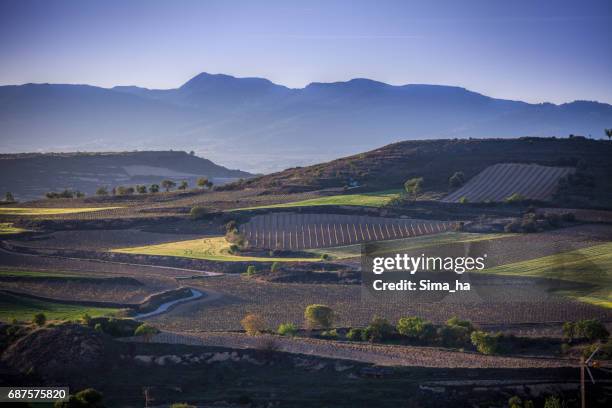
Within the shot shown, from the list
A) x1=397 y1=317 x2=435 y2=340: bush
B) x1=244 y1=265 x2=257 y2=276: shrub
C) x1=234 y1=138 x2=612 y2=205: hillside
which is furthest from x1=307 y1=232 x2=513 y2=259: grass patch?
x1=397 y1=317 x2=435 y2=340: bush

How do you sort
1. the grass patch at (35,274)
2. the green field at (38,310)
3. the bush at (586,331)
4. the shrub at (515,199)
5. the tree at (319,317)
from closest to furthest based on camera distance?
the bush at (586,331), the tree at (319,317), the green field at (38,310), the grass patch at (35,274), the shrub at (515,199)

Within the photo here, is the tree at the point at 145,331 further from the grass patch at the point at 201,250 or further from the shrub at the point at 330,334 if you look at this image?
the grass patch at the point at 201,250

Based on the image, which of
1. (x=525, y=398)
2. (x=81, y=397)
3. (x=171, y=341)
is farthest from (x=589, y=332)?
(x=81, y=397)

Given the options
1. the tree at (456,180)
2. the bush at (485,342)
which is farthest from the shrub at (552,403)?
the tree at (456,180)

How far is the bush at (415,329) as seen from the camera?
44.2 metres

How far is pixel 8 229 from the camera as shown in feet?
271

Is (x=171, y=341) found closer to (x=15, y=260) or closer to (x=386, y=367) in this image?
(x=386, y=367)

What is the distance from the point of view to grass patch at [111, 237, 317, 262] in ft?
229

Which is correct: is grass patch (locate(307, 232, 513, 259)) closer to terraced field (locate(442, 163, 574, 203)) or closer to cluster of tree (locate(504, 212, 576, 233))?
cluster of tree (locate(504, 212, 576, 233))

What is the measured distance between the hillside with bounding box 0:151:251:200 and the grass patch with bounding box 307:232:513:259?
236ft

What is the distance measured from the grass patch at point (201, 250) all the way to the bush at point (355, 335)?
2314 centimetres

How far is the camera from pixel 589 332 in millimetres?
43719

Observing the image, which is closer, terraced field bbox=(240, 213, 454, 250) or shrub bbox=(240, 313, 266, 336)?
shrub bbox=(240, 313, 266, 336)

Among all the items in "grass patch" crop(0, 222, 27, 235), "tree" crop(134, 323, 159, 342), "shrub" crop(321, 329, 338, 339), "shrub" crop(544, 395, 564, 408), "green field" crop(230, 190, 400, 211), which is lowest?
"shrub" crop(321, 329, 338, 339)
